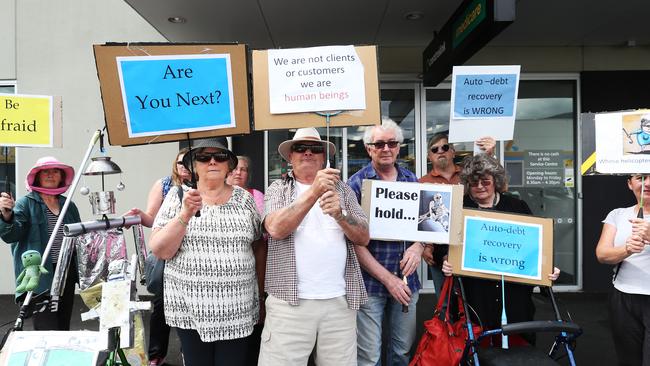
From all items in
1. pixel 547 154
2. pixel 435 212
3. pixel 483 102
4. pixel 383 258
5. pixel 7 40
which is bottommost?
pixel 383 258

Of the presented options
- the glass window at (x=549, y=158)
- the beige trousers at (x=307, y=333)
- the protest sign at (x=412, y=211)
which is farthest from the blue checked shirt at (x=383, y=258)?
the glass window at (x=549, y=158)

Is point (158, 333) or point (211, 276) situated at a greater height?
point (211, 276)

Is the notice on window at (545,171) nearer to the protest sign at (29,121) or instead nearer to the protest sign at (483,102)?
the protest sign at (483,102)

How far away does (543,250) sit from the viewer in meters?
2.59

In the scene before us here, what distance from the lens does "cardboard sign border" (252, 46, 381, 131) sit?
2.22 meters

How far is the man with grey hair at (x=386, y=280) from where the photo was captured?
260 cm

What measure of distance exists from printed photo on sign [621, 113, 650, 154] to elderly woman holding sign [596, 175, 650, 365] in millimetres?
195

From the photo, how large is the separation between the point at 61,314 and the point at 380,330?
7.79 feet

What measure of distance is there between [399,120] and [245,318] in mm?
4709

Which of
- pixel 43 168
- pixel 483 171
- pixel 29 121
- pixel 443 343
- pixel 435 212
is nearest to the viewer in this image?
pixel 443 343

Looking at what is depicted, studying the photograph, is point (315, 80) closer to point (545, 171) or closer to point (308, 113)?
point (308, 113)

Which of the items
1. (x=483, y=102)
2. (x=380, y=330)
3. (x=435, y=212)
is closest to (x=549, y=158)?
(x=483, y=102)

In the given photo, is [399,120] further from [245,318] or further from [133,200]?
[245,318]

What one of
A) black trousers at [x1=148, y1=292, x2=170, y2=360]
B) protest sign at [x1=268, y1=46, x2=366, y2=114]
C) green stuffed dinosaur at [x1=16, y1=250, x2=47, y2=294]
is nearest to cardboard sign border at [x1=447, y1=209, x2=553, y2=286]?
protest sign at [x1=268, y1=46, x2=366, y2=114]
